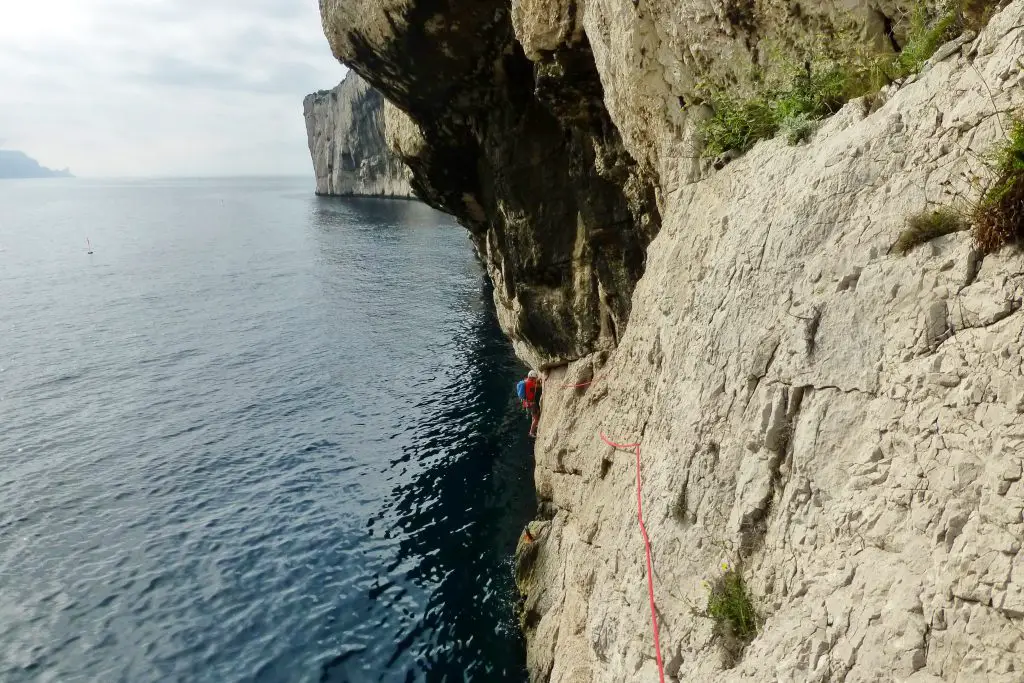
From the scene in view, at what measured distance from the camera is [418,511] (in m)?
24.1

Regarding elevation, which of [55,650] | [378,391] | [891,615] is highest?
[891,615]

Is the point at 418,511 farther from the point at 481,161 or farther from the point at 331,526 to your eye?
the point at 481,161

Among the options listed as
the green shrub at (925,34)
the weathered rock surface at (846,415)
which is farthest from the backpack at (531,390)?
the green shrub at (925,34)

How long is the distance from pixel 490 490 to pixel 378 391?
11296 millimetres

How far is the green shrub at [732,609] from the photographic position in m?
7.74

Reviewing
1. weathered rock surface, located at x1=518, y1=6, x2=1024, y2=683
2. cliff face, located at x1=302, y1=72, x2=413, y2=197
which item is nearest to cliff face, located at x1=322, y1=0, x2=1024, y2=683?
weathered rock surface, located at x1=518, y1=6, x2=1024, y2=683

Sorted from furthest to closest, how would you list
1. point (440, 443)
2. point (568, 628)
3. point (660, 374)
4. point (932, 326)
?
point (440, 443), point (568, 628), point (660, 374), point (932, 326)

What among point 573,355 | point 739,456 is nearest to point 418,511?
point 573,355

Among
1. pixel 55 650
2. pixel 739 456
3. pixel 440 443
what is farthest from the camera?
pixel 440 443

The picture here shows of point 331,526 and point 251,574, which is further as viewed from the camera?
point 331,526

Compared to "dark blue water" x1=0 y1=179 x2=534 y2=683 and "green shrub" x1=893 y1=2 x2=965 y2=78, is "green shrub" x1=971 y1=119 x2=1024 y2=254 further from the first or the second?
"dark blue water" x1=0 y1=179 x2=534 y2=683

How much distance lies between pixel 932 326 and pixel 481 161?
64.6ft

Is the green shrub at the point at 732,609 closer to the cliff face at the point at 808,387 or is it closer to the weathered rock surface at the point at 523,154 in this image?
the cliff face at the point at 808,387

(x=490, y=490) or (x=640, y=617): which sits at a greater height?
(x=640, y=617)
